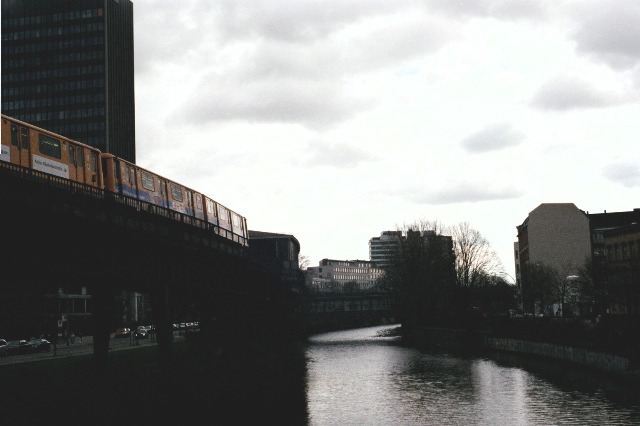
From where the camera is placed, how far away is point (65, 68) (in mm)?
159125

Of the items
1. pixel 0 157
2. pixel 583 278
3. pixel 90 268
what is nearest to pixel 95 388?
pixel 90 268

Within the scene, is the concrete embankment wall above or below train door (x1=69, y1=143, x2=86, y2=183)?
below

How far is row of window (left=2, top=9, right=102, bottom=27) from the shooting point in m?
160

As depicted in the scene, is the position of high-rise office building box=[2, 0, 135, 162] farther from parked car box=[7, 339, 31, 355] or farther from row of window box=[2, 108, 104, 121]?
parked car box=[7, 339, 31, 355]

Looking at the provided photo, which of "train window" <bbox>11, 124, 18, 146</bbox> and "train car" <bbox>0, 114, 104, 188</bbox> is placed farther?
"train window" <bbox>11, 124, 18, 146</bbox>

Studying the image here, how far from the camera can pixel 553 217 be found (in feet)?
442

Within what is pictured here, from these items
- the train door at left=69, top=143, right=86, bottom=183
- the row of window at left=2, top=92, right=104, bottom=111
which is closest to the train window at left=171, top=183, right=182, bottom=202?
the train door at left=69, top=143, right=86, bottom=183

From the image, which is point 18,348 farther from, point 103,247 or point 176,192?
point 103,247

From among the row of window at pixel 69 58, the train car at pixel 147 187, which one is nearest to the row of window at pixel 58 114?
the row of window at pixel 69 58

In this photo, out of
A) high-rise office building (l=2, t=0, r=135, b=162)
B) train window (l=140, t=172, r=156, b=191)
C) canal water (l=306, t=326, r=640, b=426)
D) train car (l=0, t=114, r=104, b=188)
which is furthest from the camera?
high-rise office building (l=2, t=0, r=135, b=162)

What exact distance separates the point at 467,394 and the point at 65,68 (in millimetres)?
136547

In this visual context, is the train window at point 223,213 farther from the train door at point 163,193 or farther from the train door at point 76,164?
the train door at point 76,164

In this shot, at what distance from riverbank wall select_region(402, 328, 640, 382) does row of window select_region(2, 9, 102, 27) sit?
305ft

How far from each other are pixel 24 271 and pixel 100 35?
13674cm
